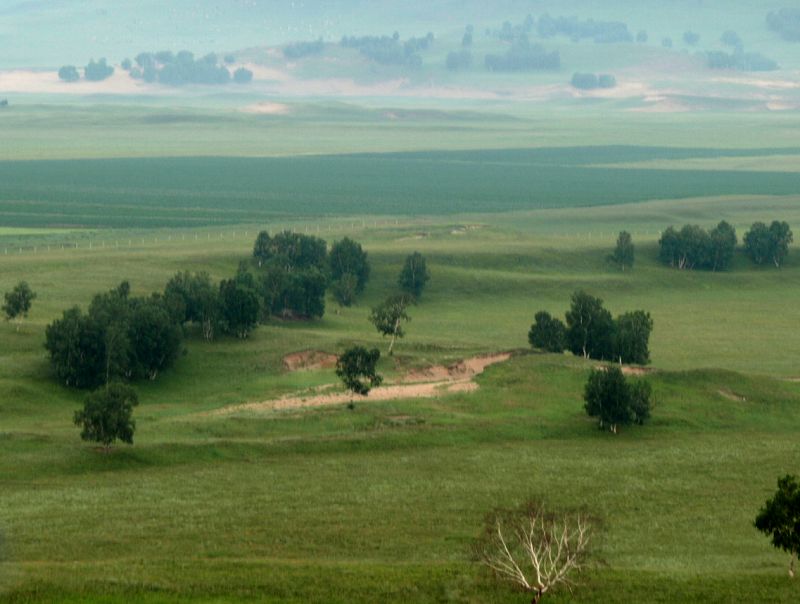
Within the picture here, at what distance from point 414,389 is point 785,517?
40.4 meters

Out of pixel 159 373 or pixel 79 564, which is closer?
pixel 79 564

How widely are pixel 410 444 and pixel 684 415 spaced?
55.8ft

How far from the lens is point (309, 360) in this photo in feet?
315

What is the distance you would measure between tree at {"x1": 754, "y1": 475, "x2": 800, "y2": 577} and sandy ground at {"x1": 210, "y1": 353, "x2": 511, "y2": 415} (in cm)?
3657

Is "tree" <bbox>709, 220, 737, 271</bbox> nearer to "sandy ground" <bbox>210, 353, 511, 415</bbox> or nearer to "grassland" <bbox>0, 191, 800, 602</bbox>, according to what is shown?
"grassland" <bbox>0, 191, 800, 602</bbox>

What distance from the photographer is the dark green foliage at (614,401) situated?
8050 cm

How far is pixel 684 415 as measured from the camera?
276 ft

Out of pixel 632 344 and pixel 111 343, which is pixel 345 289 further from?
pixel 111 343

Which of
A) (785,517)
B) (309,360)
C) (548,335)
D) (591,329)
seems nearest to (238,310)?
(309,360)

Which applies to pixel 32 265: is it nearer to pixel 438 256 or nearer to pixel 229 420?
pixel 438 256

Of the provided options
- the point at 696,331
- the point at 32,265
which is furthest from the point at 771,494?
the point at 32,265

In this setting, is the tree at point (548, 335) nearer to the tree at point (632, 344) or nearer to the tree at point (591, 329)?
the tree at point (591, 329)

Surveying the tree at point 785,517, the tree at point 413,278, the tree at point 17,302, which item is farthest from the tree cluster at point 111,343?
the tree at point 413,278

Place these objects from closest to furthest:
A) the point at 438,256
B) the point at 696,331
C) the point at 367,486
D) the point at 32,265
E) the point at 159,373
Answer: the point at 367,486
the point at 159,373
the point at 696,331
the point at 32,265
the point at 438,256
